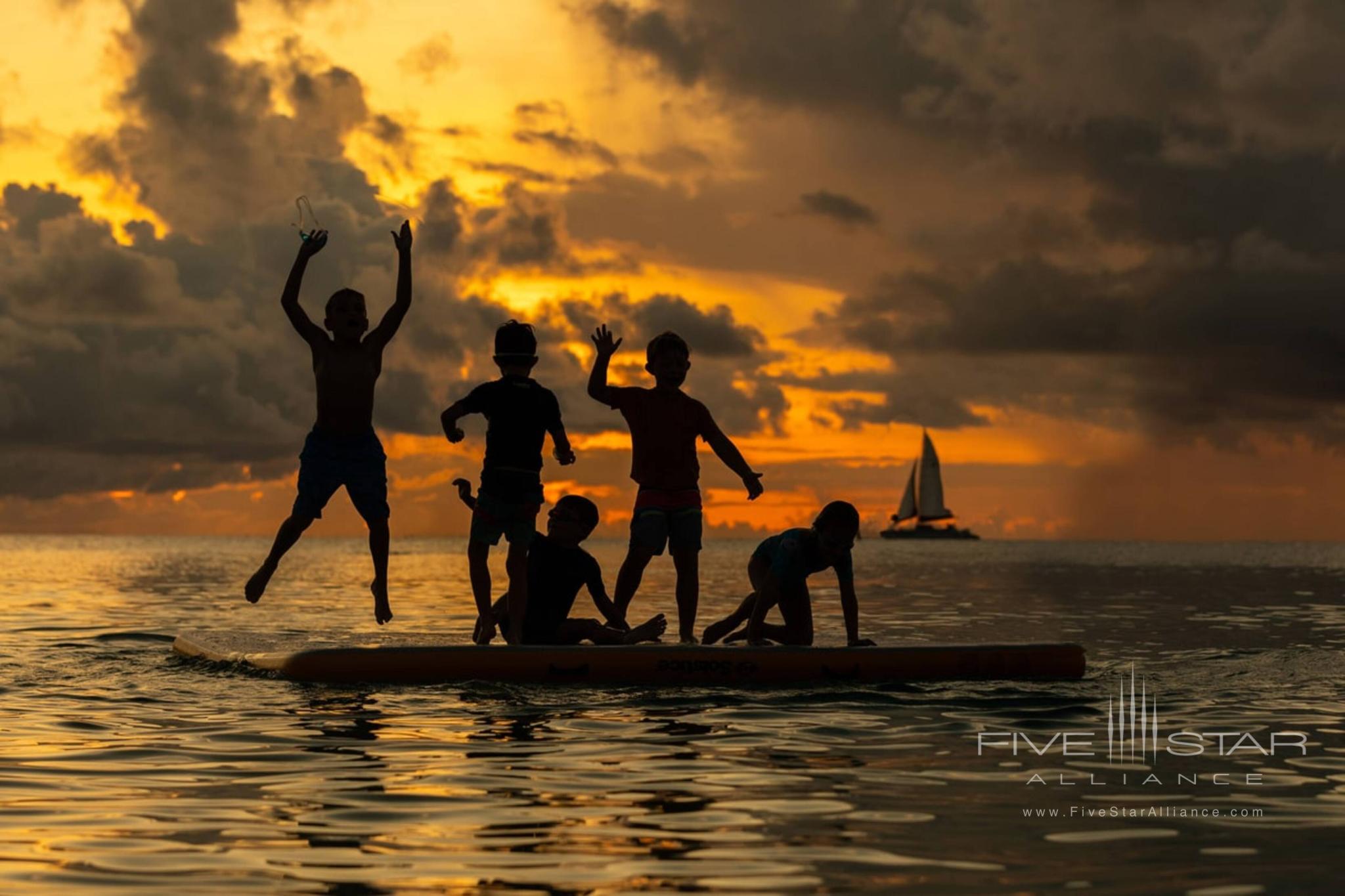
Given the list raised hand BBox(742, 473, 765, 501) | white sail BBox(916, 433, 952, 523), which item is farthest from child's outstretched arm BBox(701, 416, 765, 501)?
white sail BBox(916, 433, 952, 523)

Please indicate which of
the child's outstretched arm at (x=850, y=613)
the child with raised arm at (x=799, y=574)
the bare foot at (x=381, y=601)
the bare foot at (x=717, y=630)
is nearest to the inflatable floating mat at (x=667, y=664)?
the child's outstretched arm at (x=850, y=613)

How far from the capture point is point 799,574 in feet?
41.6

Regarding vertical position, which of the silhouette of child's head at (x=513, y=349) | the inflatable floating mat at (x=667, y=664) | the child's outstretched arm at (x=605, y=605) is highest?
the silhouette of child's head at (x=513, y=349)

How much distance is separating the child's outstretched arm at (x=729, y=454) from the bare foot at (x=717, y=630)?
119 centimetres

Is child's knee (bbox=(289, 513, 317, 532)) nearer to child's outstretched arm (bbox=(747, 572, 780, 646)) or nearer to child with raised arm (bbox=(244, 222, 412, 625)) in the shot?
child with raised arm (bbox=(244, 222, 412, 625))

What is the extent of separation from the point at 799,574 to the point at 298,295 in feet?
15.0

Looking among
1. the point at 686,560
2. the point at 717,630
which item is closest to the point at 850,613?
the point at 717,630

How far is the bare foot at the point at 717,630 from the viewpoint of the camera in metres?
13.2

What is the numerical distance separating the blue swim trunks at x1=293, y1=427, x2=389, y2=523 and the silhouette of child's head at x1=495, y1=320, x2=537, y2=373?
1.28 m

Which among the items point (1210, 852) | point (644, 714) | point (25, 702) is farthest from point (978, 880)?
point (25, 702)

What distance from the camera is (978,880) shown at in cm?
579

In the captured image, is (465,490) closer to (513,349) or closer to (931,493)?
(513,349)

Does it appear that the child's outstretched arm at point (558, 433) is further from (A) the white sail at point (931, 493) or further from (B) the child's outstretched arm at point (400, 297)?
(A) the white sail at point (931, 493)
